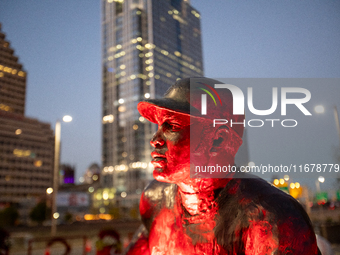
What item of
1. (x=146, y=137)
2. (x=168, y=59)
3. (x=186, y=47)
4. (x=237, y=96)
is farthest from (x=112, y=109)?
(x=237, y=96)

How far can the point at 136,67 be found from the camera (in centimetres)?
8356

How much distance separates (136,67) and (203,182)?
84.9m

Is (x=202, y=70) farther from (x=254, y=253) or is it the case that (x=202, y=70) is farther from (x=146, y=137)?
(x=254, y=253)

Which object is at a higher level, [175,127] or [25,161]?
[25,161]

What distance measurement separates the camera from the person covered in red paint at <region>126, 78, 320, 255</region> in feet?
3.78

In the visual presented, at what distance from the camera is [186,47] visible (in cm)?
8931

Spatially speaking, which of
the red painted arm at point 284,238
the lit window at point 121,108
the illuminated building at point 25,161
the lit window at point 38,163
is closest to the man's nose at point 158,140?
the red painted arm at point 284,238

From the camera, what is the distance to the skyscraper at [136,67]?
262 ft

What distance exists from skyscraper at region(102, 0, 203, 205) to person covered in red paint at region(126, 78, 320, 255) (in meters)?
75.5

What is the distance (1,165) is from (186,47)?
62.1 metres

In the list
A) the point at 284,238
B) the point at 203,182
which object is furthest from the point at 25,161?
the point at 284,238

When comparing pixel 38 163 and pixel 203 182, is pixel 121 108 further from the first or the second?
pixel 203 182

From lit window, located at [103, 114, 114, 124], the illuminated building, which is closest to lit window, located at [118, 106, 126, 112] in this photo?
lit window, located at [103, 114, 114, 124]

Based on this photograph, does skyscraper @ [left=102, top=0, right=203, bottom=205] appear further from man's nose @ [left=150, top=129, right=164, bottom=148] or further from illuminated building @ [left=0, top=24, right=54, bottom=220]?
man's nose @ [left=150, top=129, right=164, bottom=148]
